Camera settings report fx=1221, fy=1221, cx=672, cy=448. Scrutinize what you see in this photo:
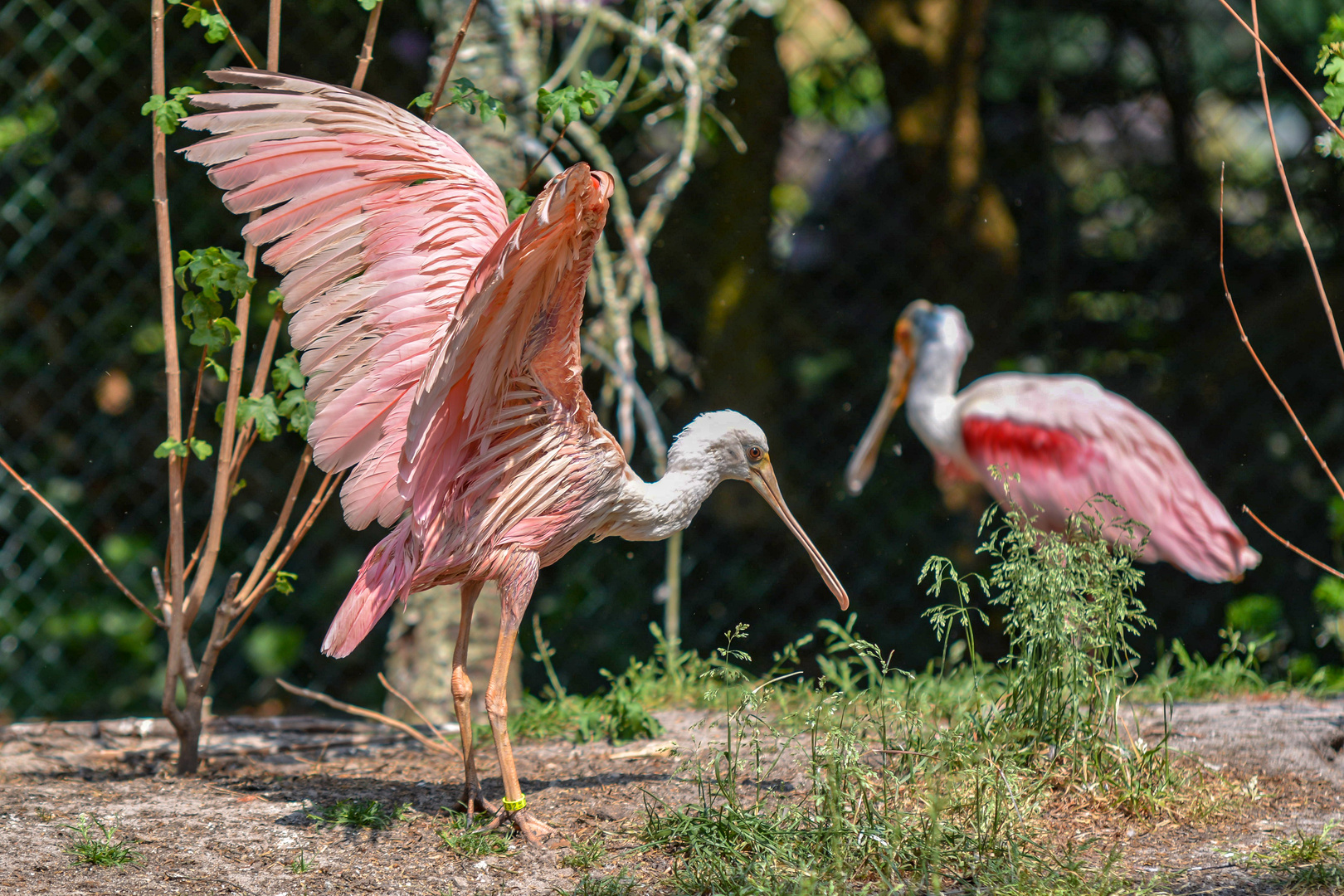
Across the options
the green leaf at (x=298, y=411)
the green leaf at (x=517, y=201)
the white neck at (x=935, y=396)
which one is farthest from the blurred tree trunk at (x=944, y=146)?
the green leaf at (x=298, y=411)

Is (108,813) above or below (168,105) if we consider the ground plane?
below

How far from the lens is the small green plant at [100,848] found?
2.31 metres

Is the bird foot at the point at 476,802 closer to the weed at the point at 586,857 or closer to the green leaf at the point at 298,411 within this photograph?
the weed at the point at 586,857

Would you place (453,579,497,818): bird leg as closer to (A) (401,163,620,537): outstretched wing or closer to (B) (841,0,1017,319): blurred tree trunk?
(A) (401,163,620,537): outstretched wing

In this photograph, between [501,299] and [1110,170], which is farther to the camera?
[1110,170]

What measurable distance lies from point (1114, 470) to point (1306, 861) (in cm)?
213

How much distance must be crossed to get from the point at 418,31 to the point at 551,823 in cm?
308

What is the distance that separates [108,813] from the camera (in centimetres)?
264

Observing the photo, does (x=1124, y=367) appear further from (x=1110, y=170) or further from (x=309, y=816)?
(x=309, y=816)

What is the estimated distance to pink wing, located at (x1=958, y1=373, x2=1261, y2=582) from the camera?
13.9ft

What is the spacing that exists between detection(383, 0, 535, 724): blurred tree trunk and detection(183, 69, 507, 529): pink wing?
113 cm

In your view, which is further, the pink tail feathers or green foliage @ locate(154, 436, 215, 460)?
green foliage @ locate(154, 436, 215, 460)

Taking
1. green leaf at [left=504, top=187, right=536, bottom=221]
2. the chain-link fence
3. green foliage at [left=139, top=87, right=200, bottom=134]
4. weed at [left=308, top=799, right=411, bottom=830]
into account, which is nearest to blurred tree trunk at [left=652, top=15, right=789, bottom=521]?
the chain-link fence

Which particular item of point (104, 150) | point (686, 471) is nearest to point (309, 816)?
point (686, 471)
